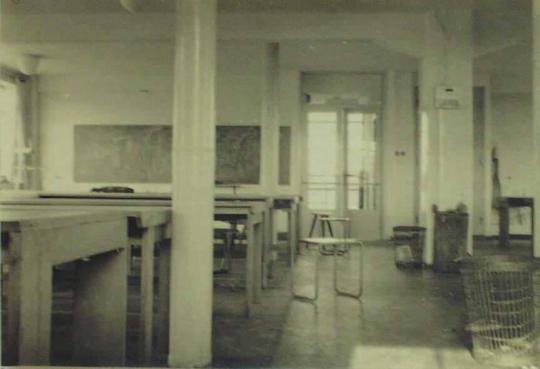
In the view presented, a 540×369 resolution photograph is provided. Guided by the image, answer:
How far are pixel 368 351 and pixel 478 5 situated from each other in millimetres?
4829

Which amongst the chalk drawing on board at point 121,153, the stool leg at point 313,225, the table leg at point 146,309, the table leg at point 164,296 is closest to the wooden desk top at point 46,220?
the table leg at point 146,309

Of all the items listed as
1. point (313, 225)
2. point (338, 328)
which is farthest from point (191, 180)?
point (313, 225)

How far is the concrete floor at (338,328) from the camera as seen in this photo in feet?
12.3

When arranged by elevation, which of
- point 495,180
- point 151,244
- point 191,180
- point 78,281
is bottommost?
point 78,281

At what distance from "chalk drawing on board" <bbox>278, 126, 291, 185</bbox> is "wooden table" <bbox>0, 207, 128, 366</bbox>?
27.3 ft

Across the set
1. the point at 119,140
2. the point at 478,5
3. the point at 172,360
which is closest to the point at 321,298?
the point at 172,360

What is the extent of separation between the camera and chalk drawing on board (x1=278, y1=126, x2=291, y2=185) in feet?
37.4

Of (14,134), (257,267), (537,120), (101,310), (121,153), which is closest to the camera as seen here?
(101,310)

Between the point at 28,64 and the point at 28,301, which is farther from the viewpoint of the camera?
the point at 28,64

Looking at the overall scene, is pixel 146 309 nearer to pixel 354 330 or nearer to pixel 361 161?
pixel 354 330

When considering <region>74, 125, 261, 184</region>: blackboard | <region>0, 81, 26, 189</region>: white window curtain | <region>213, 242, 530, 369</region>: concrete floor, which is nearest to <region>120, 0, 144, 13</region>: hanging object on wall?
<region>213, 242, 530, 369</region>: concrete floor

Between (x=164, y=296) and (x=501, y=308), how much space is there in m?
2.04

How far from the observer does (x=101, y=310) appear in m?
3.13

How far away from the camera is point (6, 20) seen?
317 inches
